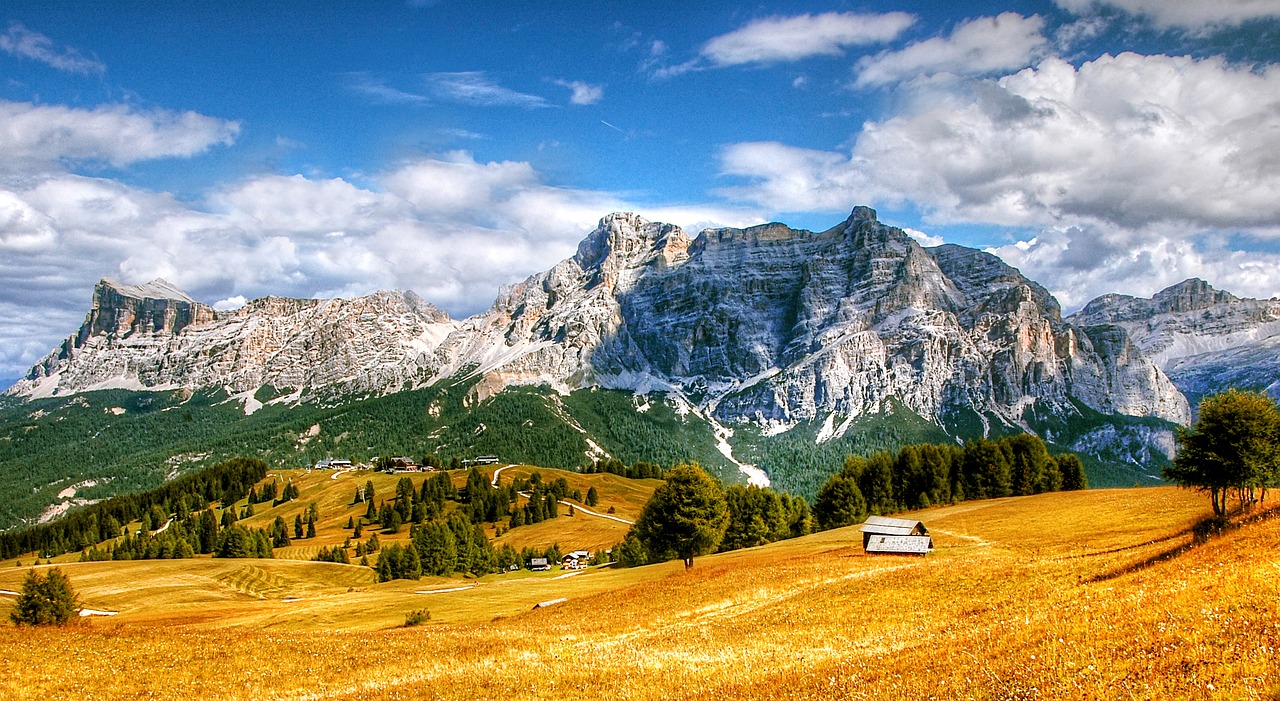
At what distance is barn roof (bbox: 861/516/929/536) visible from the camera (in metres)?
78.4

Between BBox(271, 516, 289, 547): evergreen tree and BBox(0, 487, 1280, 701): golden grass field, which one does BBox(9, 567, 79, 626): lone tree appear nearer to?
BBox(0, 487, 1280, 701): golden grass field

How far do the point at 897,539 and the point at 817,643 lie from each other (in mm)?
49183

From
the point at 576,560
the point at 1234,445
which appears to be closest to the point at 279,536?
the point at 576,560

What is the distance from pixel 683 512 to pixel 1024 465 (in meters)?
80.2

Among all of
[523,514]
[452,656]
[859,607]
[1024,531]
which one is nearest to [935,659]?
[859,607]

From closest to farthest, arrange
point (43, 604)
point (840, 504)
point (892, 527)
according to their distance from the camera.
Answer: point (43, 604) → point (892, 527) → point (840, 504)

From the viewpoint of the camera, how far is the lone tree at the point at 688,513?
83.0m

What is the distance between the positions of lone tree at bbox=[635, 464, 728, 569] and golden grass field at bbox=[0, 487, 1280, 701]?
73.5 ft

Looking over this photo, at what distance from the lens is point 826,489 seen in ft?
418

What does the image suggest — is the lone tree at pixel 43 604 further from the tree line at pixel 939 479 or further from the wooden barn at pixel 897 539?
the tree line at pixel 939 479

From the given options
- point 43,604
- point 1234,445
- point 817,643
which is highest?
point 1234,445

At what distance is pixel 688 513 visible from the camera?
8300 cm

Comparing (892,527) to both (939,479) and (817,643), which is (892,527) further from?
(817,643)

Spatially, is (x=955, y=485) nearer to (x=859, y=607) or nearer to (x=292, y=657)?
(x=859, y=607)
